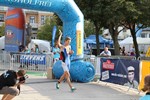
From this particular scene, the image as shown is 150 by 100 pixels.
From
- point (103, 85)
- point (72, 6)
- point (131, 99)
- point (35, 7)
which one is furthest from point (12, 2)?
point (131, 99)

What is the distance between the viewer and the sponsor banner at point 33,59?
19.9m

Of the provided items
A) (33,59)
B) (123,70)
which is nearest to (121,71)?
(123,70)

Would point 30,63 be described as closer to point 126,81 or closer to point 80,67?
point 80,67

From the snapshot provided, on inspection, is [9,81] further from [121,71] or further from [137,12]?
[137,12]

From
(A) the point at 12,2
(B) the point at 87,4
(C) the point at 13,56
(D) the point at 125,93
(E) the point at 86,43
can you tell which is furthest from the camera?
(E) the point at 86,43

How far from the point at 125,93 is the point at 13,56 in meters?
9.71

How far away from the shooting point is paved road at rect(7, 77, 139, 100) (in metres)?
10.5

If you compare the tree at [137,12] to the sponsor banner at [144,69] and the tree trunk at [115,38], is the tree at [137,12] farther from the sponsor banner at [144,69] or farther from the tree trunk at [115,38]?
the sponsor banner at [144,69]

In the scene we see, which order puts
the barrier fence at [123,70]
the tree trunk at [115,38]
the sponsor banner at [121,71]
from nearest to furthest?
the barrier fence at [123,70]
the sponsor banner at [121,71]
the tree trunk at [115,38]

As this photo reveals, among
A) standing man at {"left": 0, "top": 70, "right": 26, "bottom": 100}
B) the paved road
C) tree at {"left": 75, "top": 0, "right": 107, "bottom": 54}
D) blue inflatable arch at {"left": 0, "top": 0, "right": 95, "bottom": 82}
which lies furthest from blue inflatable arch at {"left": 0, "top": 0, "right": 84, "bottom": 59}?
tree at {"left": 75, "top": 0, "right": 107, "bottom": 54}

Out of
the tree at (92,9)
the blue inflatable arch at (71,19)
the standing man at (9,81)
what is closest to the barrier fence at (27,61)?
the blue inflatable arch at (71,19)

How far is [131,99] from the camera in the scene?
34.0 feet

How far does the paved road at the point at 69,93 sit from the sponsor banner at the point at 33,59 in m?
6.33

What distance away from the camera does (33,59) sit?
20219 millimetres
